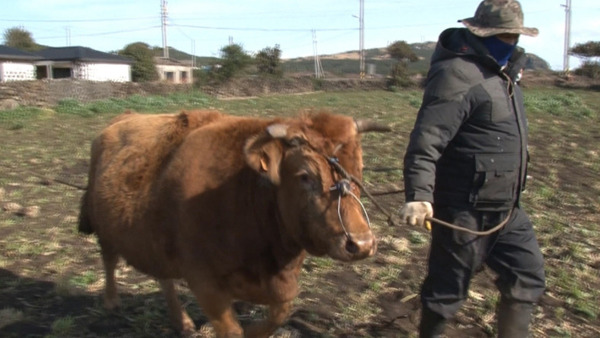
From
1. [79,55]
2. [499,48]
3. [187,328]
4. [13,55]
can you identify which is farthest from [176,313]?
[79,55]

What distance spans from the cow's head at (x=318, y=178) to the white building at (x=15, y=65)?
148 feet

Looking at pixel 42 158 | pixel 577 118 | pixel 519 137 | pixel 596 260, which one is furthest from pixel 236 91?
pixel 519 137

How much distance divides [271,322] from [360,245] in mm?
1162

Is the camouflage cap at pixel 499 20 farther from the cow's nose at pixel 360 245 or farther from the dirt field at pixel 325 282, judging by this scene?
the dirt field at pixel 325 282

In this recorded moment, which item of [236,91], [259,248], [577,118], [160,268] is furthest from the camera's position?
[236,91]

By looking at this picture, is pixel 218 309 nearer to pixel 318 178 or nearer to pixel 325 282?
pixel 318 178

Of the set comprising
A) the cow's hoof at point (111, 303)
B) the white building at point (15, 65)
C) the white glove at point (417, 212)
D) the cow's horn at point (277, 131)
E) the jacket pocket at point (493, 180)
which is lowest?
the cow's hoof at point (111, 303)

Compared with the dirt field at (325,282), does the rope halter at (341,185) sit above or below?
above

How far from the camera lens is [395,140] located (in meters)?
14.4

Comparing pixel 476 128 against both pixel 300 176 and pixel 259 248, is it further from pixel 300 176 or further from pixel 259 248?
pixel 259 248

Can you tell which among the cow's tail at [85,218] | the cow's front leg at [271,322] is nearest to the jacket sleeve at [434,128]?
the cow's front leg at [271,322]

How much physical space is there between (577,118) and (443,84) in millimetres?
16950

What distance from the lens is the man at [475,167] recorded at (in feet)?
11.9

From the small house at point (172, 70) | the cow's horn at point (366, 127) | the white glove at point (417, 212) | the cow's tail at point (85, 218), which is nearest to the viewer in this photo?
the white glove at point (417, 212)
